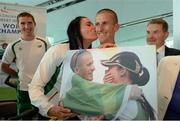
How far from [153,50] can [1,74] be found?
289 cm

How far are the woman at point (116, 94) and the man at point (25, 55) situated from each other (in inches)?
74.5

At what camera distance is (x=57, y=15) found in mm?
8188

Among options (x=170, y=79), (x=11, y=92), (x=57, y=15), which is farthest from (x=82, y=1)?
(x=170, y=79)

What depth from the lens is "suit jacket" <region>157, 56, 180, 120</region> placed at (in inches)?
66.0

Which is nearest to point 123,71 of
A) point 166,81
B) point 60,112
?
point 166,81

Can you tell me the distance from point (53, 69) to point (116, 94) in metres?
0.59

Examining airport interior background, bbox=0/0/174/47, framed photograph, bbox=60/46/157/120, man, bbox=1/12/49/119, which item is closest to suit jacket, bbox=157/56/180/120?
framed photograph, bbox=60/46/157/120

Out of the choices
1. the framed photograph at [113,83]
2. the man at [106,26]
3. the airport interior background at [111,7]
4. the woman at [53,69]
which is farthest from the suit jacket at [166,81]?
the airport interior background at [111,7]

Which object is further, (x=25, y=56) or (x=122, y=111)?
(x=25, y=56)

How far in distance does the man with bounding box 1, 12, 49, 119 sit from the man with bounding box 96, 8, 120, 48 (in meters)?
1.62

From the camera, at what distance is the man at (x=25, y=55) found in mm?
3516

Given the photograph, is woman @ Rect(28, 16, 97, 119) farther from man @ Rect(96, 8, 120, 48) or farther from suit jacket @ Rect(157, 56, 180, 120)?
suit jacket @ Rect(157, 56, 180, 120)

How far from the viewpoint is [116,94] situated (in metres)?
A: 1.52

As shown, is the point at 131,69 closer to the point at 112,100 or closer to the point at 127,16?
the point at 112,100
